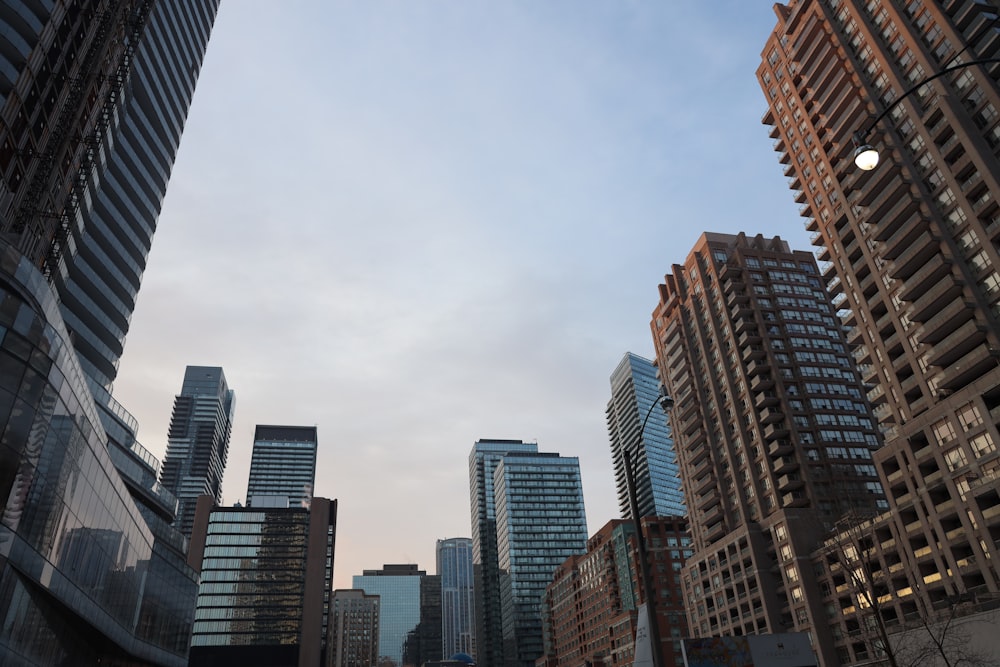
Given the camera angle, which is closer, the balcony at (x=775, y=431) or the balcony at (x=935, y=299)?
the balcony at (x=935, y=299)

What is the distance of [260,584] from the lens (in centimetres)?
17862

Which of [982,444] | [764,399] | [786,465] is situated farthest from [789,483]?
[982,444]

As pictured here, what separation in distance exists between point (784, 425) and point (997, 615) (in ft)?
247

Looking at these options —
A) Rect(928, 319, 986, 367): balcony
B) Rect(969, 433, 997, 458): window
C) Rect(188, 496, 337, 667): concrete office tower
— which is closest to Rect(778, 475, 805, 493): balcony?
Rect(928, 319, 986, 367): balcony

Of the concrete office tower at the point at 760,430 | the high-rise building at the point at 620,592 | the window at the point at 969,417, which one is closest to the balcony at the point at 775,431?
the concrete office tower at the point at 760,430

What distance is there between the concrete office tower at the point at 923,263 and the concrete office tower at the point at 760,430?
1605cm

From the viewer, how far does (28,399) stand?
100ft

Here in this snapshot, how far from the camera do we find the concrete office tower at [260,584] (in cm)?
17150

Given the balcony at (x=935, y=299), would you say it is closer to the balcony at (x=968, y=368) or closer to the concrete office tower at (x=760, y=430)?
the balcony at (x=968, y=368)

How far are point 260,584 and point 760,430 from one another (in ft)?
431

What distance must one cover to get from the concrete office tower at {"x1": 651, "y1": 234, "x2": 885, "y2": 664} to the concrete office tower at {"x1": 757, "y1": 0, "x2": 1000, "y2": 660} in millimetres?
16045

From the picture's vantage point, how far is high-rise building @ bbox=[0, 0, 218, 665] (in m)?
31.9

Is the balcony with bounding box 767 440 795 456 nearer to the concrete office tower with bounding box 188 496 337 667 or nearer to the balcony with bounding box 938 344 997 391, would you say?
the balcony with bounding box 938 344 997 391

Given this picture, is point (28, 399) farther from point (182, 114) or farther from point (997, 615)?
point (182, 114)
